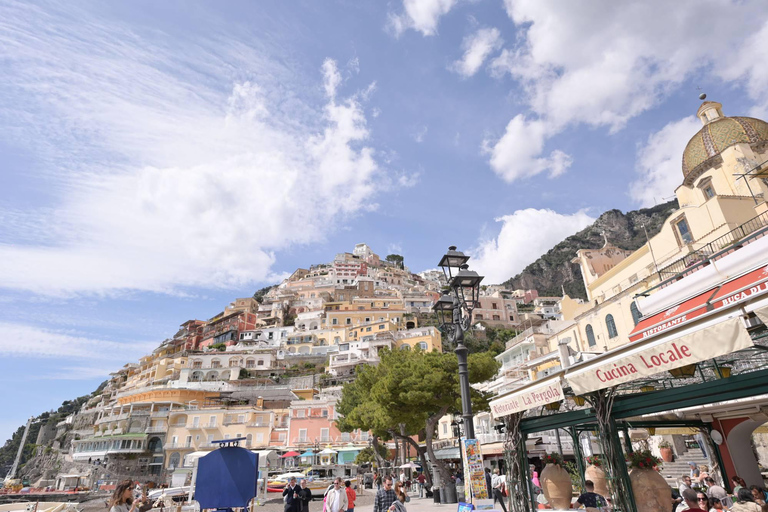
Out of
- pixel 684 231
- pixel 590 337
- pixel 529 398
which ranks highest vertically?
pixel 684 231

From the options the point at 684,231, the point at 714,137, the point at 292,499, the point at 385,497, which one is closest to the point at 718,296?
the point at 385,497

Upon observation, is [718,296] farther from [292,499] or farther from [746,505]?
[292,499]

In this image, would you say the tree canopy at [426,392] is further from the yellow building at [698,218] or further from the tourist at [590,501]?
the tourist at [590,501]

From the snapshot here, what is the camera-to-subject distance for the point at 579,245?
131m

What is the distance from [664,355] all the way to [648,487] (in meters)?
2.26

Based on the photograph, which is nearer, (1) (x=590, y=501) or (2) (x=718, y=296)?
(1) (x=590, y=501)

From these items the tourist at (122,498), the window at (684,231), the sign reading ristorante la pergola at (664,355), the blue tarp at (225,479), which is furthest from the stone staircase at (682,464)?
the tourist at (122,498)

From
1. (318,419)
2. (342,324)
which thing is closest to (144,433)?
(318,419)

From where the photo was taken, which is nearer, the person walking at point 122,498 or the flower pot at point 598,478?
the person walking at point 122,498

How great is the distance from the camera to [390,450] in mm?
37562

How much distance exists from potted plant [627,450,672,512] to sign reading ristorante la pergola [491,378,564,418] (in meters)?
1.25

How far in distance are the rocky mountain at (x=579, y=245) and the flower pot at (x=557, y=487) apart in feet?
373

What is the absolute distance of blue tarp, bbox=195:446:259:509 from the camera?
7.95m

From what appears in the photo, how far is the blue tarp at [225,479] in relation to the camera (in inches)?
313
